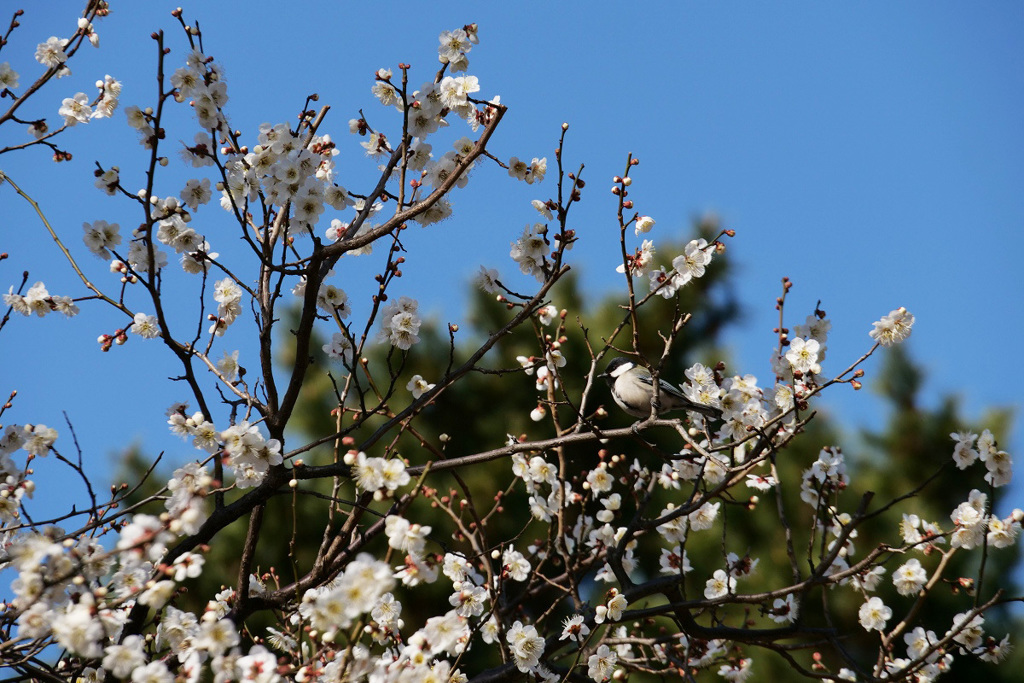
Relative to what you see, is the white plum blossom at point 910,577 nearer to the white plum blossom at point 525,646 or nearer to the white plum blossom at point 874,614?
the white plum blossom at point 874,614

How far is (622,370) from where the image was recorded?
4496mm

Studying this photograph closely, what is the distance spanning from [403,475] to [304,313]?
76 cm

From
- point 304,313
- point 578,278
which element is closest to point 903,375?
point 578,278

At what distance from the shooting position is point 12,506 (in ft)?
8.66

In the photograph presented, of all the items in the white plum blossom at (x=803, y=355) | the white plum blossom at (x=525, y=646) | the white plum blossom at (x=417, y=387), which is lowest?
the white plum blossom at (x=525, y=646)

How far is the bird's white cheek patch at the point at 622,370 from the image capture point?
14.2ft

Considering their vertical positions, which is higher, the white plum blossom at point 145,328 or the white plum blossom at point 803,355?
the white plum blossom at point 803,355

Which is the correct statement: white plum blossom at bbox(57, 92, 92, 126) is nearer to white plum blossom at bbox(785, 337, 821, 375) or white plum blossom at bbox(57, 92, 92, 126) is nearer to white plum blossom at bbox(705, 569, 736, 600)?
white plum blossom at bbox(785, 337, 821, 375)

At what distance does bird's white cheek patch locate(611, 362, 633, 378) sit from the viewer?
4339 mm

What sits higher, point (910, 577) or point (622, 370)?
point (622, 370)

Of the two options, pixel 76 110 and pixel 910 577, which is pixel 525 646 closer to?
pixel 910 577

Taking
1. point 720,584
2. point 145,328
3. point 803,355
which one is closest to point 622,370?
point 720,584

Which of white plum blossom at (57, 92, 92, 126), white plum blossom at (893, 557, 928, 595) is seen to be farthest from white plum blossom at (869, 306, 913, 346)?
white plum blossom at (57, 92, 92, 126)

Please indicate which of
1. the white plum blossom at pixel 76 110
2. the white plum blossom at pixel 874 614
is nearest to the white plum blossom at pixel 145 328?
the white plum blossom at pixel 76 110
